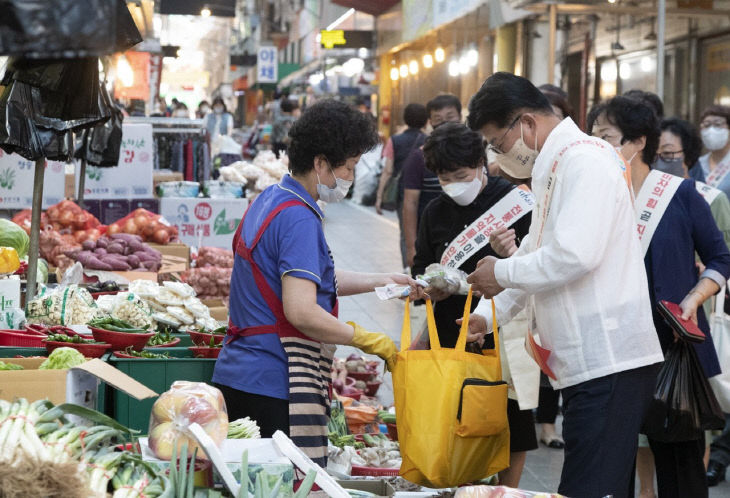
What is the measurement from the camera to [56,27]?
1.90 meters

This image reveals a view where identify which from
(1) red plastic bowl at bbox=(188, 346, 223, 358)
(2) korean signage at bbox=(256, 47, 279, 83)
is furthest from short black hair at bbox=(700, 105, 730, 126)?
(2) korean signage at bbox=(256, 47, 279, 83)

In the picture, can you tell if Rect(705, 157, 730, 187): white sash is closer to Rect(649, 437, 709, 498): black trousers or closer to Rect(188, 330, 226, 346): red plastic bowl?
Rect(649, 437, 709, 498): black trousers

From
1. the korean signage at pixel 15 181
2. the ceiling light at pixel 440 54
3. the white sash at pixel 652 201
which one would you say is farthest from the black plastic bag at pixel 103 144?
the ceiling light at pixel 440 54

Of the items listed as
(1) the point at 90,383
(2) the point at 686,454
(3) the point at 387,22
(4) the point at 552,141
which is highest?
(3) the point at 387,22

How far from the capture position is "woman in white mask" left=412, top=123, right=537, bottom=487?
16.8 feet

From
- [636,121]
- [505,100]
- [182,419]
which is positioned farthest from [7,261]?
[636,121]

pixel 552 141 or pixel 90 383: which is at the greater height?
pixel 552 141

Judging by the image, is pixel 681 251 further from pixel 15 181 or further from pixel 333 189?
pixel 15 181

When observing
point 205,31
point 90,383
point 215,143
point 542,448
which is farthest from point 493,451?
point 205,31

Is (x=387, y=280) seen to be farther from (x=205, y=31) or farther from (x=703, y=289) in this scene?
(x=205, y=31)

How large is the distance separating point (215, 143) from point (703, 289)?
16832mm

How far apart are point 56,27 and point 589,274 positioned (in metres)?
2.11

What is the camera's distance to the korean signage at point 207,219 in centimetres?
1101

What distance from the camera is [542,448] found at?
6969mm
